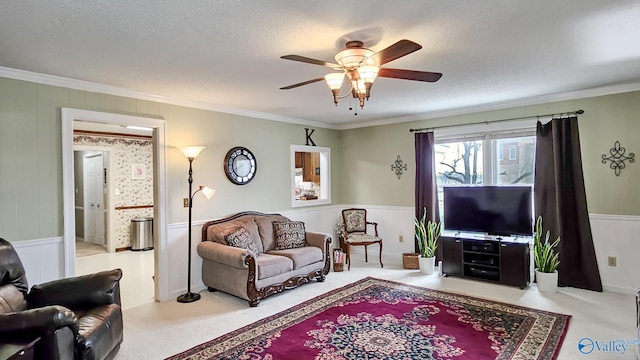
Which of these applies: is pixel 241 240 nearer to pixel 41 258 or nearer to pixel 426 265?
pixel 41 258

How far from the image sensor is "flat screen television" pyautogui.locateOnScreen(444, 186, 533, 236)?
15.5 feet

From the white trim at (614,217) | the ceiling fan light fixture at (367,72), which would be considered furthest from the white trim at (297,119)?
the ceiling fan light fixture at (367,72)

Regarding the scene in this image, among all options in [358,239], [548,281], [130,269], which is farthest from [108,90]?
[548,281]

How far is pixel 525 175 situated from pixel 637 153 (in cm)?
121

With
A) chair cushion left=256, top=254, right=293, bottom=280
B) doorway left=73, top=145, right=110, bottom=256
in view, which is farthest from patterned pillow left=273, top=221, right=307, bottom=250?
doorway left=73, top=145, right=110, bottom=256

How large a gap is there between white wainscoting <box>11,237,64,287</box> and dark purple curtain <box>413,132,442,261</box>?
4853 mm

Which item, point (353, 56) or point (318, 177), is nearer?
point (353, 56)

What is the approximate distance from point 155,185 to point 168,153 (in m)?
0.42

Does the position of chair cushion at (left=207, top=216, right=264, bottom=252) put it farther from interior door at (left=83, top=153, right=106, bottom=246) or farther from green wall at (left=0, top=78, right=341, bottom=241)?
interior door at (left=83, top=153, right=106, bottom=246)

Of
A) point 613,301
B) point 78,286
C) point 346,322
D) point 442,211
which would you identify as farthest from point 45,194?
point 613,301

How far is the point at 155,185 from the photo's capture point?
4352 millimetres

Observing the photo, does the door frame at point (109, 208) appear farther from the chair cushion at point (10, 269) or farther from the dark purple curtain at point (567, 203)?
the dark purple curtain at point (567, 203)

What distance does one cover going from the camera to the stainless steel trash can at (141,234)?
734 cm

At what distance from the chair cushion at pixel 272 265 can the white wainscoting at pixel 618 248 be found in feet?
12.8
